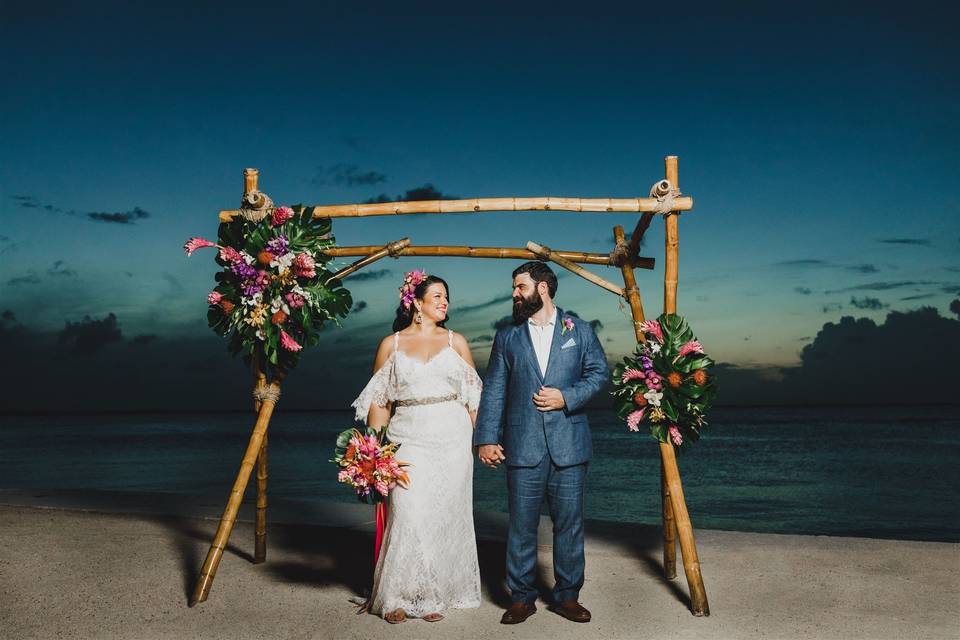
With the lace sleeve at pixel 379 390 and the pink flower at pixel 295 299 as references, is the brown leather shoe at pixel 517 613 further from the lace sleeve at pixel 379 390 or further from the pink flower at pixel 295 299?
the pink flower at pixel 295 299

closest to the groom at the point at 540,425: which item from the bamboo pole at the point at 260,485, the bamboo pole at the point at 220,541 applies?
the bamboo pole at the point at 220,541

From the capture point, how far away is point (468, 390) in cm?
533

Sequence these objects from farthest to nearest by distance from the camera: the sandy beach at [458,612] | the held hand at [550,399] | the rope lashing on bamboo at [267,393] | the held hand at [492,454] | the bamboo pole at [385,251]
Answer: the bamboo pole at [385,251] < the rope lashing on bamboo at [267,393] < the held hand at [492,454] < the held hand at [550,399] < the sandy beach at [458,612]

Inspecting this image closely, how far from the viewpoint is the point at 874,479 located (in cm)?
2073

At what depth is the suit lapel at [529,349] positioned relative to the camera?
5.09 m

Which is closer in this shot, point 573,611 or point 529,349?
point 573,611

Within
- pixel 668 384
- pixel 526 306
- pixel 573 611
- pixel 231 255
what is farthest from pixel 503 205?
pixel 573 611

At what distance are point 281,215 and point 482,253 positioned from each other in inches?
58.9

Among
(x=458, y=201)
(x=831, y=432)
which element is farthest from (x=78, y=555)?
(x=831, y=432)

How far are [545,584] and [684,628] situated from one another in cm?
124

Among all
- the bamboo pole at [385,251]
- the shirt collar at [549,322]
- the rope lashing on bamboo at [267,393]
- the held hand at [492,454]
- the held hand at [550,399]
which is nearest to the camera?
the held hand at [550,399]

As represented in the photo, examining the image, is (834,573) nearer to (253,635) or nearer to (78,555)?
(253,635)

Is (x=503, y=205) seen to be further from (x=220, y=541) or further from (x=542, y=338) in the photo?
(x=220, y=541)

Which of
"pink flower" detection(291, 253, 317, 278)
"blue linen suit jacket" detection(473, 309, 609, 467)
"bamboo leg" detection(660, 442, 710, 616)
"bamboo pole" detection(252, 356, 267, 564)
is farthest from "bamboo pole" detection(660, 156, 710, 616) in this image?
"bamboo pole" detection(252, 356, 267, 564)
